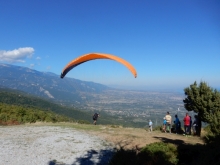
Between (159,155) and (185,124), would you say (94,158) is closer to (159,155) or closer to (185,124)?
(159,155)

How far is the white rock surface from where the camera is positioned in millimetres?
12344

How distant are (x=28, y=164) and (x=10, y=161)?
117 centimetres

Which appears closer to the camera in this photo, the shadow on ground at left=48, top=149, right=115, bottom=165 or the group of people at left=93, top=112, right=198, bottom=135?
the shadow on ground at left=48, top=149, right=115, bottom=165

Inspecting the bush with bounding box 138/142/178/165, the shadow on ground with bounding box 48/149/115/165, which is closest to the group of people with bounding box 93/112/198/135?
the bush with bounding box 138/142/178/165

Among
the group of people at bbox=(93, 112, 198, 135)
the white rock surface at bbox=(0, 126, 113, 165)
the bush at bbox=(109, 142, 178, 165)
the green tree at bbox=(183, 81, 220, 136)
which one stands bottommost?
the white rock surface at bbox=(0, 126, 113, 165)

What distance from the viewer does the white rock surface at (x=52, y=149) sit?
12.3 meters

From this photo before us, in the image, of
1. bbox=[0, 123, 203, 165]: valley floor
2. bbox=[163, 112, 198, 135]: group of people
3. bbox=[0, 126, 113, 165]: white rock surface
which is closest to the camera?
bbox=[0, 126, 113, 165]: white rock surface

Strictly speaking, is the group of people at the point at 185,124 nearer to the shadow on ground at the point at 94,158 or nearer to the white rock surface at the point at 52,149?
the white rock surface at the point at 52,149

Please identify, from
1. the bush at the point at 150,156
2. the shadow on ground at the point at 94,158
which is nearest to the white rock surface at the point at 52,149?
the shadow on ground at the point at 94,158

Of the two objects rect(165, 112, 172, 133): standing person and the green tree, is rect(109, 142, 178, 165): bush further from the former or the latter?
rect(165, 112, 172, 133): standing person

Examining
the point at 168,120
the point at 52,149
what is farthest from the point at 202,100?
the point at 52,149

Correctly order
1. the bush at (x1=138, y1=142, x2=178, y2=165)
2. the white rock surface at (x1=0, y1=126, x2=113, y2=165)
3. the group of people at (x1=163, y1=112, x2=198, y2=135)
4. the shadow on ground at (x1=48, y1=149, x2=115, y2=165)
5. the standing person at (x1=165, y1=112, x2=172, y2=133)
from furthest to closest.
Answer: the standing person at (x1=165, y1=112, x2=172, y2=133) < the group of people at (x1=163, y1=112, x2=198, y2=135) < the white rock surface at (x1=0, y1=126, x2=113, y2=165) < the shadow on ground at (x1=48, y1=149, x2=115, y2=165) < the bush at (x1=138, y1=142, x2=178, y2=165)

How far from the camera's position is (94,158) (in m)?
13.1

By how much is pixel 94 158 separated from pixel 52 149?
321 cm
